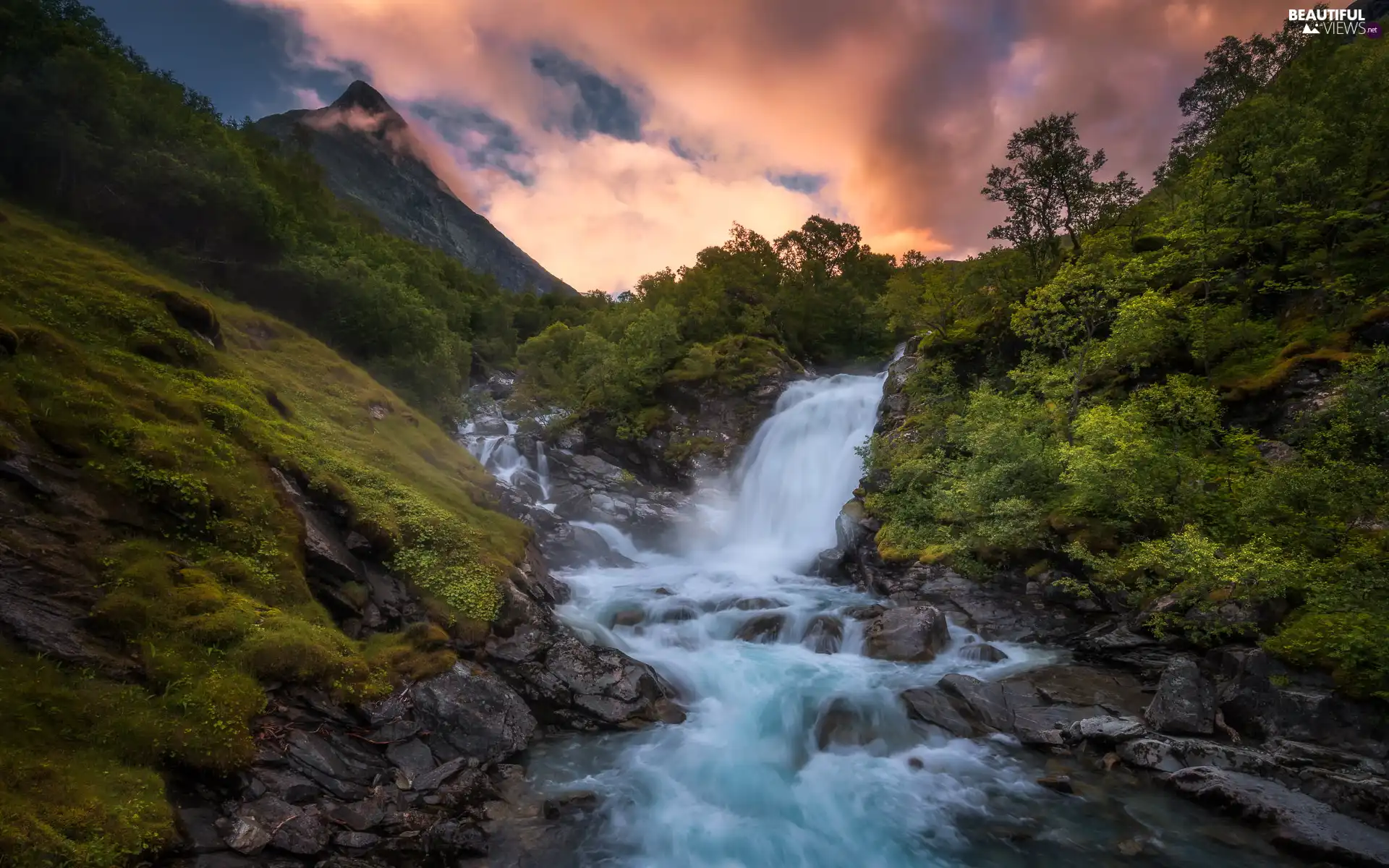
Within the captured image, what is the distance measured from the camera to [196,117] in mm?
27969

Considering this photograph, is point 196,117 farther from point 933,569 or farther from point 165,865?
point 933,569

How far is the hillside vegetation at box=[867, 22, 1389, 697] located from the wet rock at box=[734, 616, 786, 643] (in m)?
5.61

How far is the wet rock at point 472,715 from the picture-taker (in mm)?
10641

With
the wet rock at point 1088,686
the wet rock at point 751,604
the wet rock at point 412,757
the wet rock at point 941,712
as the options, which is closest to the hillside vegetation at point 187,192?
the wet rock at point 751,604

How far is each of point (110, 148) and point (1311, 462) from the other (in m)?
40.6

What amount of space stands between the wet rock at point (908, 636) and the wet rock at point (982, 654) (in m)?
0.61

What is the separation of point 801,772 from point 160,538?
12.7 metres

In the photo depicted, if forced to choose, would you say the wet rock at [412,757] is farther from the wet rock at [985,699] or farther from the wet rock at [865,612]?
the wet rock at [865,612]

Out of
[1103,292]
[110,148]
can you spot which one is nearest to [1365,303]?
[1103,292]

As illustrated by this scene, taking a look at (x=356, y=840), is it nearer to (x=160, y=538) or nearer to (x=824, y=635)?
(x=160, y=538)

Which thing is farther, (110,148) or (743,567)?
(743,567)

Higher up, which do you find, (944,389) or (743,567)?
(944,389)

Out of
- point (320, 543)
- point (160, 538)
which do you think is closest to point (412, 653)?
point (320, 543)

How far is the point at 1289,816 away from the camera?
29.0 feet
